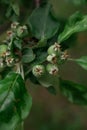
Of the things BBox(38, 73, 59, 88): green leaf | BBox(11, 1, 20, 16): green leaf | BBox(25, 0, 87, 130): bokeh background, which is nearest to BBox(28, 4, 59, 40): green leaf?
BBox(11, 1, 20, 16): green leaf

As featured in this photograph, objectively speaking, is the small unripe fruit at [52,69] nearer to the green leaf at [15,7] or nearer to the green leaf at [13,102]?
the green leaf at [13,102]

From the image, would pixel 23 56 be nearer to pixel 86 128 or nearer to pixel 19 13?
pixel 19 13

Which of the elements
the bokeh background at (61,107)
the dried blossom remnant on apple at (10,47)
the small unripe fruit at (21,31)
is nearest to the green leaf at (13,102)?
the dried blossom remnant on apple at (10,47)

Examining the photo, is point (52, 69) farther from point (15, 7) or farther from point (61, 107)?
point (61, 107)

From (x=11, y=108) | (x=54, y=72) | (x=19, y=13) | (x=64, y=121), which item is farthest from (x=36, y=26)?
(x=64, y=121)

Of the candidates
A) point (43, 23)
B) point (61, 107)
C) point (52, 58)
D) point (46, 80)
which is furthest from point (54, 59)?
point (61, 107)

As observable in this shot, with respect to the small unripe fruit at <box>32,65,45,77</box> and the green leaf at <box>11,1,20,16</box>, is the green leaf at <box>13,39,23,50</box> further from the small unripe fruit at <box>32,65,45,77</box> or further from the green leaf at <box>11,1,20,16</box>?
the green leaf at <box>11,1,20,16</box>
